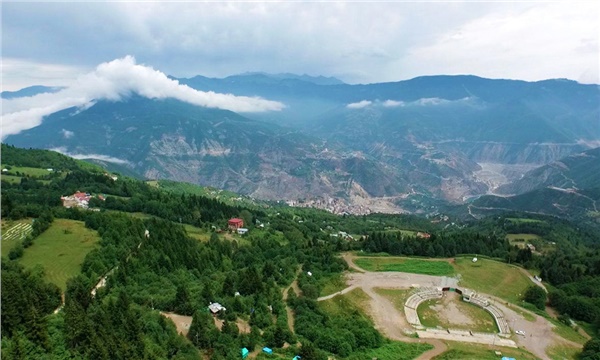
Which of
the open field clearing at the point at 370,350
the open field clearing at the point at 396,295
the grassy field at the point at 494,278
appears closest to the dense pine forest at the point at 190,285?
the open field clearing at the point at 370,350

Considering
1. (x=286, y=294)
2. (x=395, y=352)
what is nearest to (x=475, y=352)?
(x=395, y=352)

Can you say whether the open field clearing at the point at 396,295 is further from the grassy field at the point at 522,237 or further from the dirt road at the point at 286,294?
the grassy field at the point at 522,237

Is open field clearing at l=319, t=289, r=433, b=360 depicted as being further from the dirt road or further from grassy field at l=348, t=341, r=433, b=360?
the dirt road

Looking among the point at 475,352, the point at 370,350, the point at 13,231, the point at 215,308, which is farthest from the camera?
the point at 13,231

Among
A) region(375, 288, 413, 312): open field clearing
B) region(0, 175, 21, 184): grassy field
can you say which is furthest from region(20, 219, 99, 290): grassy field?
region(0, 175, 21, 184): grassy field

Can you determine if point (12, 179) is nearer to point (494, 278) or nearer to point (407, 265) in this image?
point (407, 265)

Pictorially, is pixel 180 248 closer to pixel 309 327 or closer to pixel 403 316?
pixel 309 327

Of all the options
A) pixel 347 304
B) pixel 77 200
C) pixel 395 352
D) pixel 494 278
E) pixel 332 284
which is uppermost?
pixel 77 200
